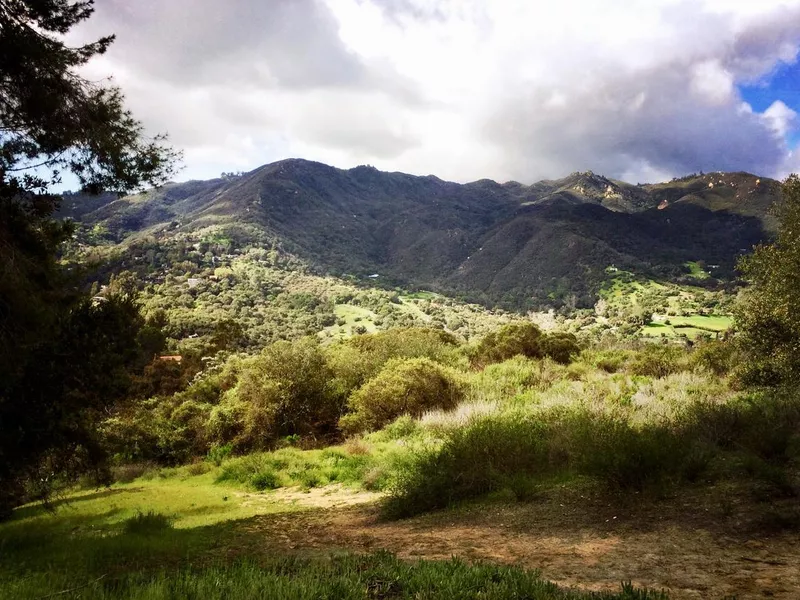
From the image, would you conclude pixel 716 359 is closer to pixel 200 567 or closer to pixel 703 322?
pixel 200 567

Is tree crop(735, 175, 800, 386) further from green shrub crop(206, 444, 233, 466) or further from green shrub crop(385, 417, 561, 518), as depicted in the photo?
green shrub crop(206, 444, 233, 466)

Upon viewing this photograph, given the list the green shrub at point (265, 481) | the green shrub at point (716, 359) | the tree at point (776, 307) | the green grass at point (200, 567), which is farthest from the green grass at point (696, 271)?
the green grass at point (200, 567)

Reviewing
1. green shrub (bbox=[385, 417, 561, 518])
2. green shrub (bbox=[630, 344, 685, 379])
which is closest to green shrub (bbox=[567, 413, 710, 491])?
green shrub (bbox=[385, 417, 561, 518])

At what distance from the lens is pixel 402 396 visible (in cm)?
2070

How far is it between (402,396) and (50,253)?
14.7 m

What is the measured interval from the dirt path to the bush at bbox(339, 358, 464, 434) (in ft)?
37.8

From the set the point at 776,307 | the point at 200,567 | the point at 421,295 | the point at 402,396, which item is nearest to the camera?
the point at 200,567

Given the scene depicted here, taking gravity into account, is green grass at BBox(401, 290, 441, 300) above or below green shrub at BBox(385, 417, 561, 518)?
above

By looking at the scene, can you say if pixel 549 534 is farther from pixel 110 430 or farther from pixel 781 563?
pixel 110 430

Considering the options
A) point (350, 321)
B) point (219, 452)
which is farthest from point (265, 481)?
point (350, 321)

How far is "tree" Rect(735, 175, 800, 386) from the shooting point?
12188 mm

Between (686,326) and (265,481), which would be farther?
(686,326)

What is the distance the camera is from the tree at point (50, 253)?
6945 mm

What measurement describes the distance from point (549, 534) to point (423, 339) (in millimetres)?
25372
